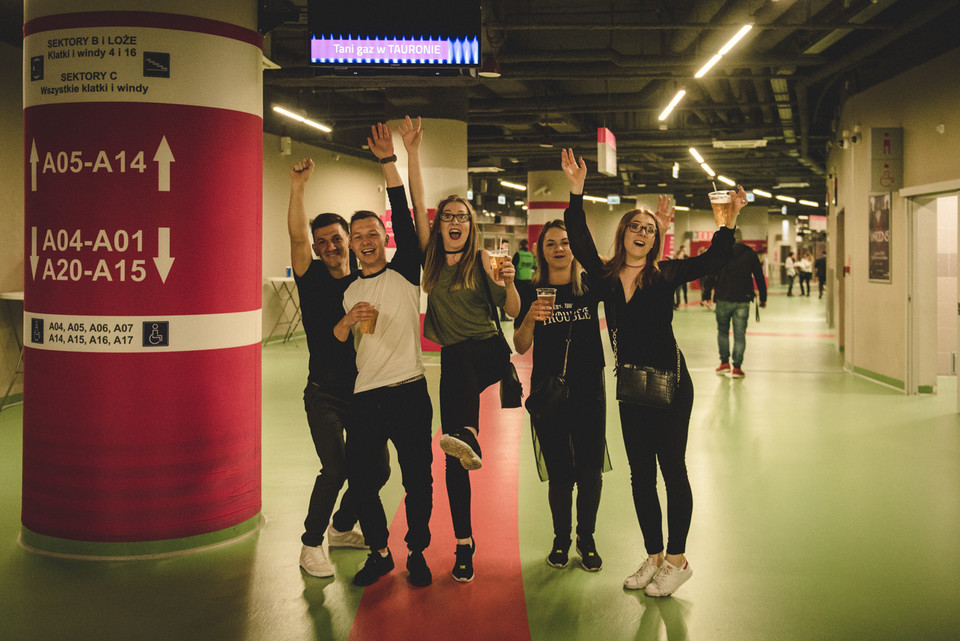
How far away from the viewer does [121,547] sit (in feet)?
12.4

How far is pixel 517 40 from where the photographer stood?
11242 mm

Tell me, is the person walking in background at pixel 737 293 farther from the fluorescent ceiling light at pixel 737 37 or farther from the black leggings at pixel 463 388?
the black leggings at pixel 463 388

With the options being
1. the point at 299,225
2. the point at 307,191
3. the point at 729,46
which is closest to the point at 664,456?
the point at 299,225

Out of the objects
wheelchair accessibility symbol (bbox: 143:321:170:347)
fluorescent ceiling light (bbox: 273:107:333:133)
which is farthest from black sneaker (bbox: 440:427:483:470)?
fluorescent ceiling light (bbox: 273:107:333:133)

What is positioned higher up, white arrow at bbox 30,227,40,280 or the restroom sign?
the restroom sign

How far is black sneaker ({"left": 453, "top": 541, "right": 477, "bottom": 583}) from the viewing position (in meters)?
3.42

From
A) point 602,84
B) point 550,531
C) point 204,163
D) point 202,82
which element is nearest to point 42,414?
point 204,163

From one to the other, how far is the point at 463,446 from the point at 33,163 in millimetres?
2603

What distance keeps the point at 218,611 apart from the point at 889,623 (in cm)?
266

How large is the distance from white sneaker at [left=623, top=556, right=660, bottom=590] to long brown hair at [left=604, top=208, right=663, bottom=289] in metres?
1.23

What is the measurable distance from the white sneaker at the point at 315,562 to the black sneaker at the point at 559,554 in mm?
1016

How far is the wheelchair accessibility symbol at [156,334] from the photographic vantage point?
3.75 meters

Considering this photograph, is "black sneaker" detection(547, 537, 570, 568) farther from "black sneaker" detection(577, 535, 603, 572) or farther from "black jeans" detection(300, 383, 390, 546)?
"black jeans" detection(300, 383, 390, 546)

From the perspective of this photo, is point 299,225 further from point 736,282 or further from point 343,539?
point 736,282
